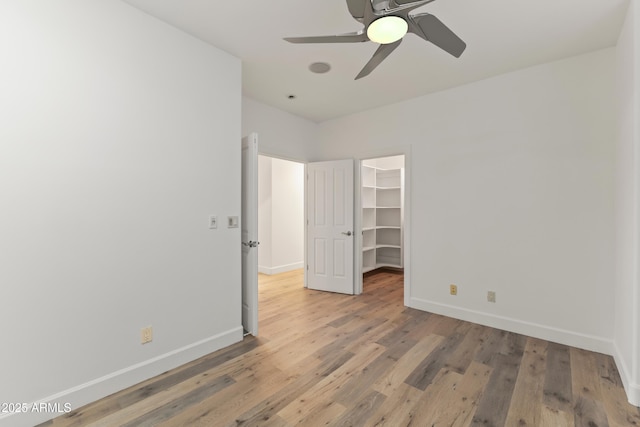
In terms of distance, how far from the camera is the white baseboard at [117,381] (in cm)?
171

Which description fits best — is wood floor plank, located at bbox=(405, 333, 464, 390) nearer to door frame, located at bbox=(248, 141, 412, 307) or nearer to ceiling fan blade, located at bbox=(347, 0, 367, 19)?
door frame, located at bbox=(248, 141, 412, 307)

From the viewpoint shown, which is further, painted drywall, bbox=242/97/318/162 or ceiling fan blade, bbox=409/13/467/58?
painted drywall, bbox=242/97/318/162

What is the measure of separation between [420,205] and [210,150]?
255cm

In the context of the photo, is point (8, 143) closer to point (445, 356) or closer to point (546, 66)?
point (445, 356)

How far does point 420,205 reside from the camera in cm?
371

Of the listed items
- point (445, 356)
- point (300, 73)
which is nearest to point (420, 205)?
point (445, 356)

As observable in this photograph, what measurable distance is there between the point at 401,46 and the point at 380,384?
2.76 meters

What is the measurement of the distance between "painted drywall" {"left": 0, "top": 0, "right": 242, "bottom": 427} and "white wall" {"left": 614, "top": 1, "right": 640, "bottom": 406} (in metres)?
3.00

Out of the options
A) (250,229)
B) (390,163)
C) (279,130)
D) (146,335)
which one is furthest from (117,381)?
(390,163)

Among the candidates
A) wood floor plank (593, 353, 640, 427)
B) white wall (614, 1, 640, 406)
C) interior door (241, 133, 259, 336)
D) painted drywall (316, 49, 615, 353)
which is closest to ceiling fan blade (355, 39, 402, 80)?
interior door (241, 133, 259, 336)

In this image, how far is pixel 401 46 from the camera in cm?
258

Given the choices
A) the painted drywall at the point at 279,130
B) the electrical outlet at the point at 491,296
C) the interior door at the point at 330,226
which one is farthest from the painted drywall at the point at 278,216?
the electrical outlet at the point at 491,296

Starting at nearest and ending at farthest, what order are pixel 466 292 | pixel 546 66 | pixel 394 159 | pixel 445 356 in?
pixel 445 356 < pixel 546 66 < pixel 466 292 < pixel 394 159

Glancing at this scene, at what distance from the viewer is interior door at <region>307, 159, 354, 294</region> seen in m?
4.38
